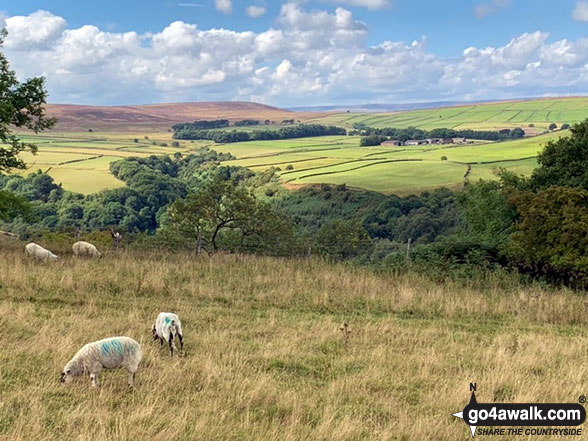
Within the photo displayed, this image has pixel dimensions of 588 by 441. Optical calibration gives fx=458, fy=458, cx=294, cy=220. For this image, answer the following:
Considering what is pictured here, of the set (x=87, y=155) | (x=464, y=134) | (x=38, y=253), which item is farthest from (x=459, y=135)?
(x=38, y=253)

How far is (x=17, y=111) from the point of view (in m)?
23.1

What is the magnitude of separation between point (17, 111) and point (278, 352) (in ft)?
70.7

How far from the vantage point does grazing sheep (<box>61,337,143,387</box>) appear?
6.67m

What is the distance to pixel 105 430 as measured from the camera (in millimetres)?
5148

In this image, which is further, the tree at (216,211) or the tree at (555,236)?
the tree at (216,211)

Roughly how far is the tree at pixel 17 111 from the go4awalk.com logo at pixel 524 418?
23.0 metres

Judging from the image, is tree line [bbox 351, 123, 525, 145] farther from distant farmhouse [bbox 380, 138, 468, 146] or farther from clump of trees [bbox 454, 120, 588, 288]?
clump of trees [bbox 454, 120, 588, 288]

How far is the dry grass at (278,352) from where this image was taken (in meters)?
5.59

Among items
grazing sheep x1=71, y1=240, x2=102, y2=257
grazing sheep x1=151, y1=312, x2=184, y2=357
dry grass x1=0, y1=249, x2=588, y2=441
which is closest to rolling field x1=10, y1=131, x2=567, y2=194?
grazing sheep x1=71, y1=240, x2=102, y2=257

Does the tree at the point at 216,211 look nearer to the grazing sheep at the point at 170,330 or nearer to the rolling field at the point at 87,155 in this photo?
the grazing sheep at the point at 170,330

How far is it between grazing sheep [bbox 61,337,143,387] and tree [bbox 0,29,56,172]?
746 inches

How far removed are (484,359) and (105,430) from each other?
6510 mm

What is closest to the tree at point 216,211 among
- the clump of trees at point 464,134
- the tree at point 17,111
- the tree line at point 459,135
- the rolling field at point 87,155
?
the tree at point 17,111

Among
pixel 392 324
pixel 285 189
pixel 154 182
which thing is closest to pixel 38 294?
pixel 392 324
